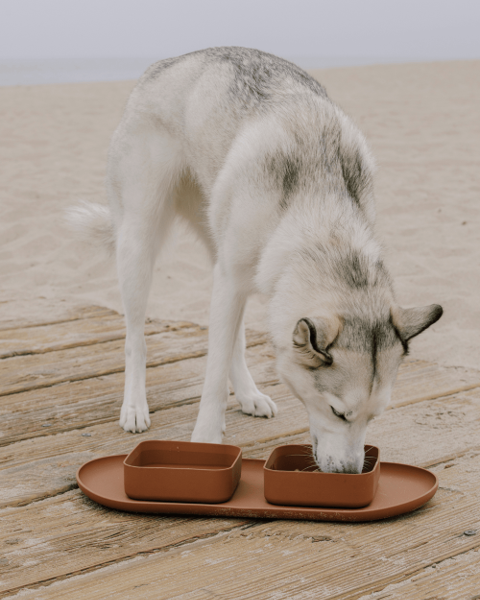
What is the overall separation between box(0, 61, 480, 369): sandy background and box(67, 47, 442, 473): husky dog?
Answer: 0.53 meters

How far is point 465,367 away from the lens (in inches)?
141

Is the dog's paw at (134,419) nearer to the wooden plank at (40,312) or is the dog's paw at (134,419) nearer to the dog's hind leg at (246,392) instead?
the dog's hind leg at (246,392)

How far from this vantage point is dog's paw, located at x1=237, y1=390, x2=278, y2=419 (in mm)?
3092

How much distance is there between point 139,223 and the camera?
3.21 m

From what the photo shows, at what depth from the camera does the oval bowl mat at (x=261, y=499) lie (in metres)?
2.17

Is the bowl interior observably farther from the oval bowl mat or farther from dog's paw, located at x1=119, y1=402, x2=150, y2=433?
dog's paw, located at x1=119, y1=402, x2=150, y2=433

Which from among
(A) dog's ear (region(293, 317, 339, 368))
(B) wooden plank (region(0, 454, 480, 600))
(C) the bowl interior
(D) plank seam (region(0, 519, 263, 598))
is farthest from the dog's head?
(D) plank seam (region(0, 519, 263, 598))

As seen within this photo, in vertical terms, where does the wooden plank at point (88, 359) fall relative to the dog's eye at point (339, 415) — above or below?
below

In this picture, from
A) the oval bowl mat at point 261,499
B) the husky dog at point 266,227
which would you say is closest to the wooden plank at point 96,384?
the husky dog at point 266,227

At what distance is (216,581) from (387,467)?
855mm

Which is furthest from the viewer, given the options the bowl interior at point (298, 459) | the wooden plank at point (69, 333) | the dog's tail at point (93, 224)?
the dog's tail at point (93, 224)

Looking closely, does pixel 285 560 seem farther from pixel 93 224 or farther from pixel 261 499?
pixel 93 224

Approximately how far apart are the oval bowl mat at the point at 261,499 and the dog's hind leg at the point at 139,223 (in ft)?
2.64

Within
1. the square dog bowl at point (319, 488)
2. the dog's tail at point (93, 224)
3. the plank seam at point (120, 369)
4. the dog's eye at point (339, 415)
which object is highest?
the dog's tail at point (93, 224)
